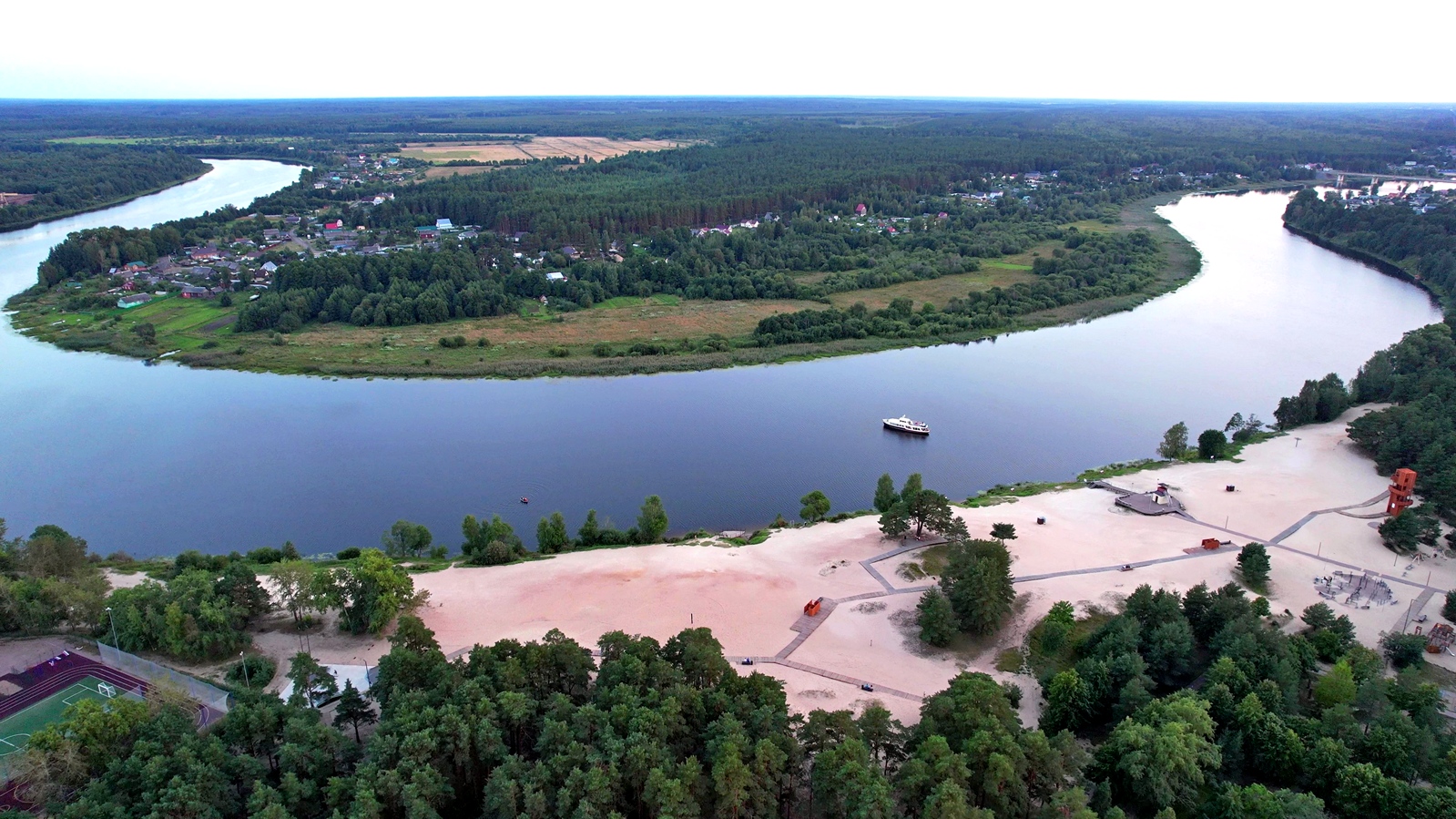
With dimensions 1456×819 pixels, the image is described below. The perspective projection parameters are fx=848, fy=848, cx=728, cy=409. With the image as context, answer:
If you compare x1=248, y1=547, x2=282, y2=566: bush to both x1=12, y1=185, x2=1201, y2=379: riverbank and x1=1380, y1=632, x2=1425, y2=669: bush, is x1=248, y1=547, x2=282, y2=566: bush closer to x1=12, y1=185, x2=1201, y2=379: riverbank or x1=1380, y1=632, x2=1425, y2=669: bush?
x1=12, y1=185, x2=1201, y2=379: riverbank

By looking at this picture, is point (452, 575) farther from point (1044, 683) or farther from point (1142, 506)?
point (1142, 506)

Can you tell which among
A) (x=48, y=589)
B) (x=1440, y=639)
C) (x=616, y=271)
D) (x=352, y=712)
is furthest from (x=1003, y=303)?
(x=48, y=589)

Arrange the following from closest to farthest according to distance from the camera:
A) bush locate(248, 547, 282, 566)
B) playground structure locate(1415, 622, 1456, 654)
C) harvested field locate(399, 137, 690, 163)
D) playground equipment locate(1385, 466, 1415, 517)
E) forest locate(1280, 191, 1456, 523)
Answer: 1. playground structure locate(1415, 622, 1456, 654)
2. bush locate(248, 547, 282, 566)
3. playground equipment locate(1385, 466, 1415, 517)
4. forest locate(1280, 191, 1456, 523)
5. harvested field locate(399, 137, 690, 163)

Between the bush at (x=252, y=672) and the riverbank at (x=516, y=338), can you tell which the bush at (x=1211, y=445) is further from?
the bush at (x=252, y=672)

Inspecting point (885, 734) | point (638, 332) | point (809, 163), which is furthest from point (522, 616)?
point (809, 163)

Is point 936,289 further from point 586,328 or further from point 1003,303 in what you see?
point 586,328

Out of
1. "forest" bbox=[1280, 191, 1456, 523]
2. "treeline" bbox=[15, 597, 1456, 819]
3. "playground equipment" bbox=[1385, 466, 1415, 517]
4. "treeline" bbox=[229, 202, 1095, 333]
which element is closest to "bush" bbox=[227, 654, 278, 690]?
"treeline" bbox=[15, 597, 1456, 819]
